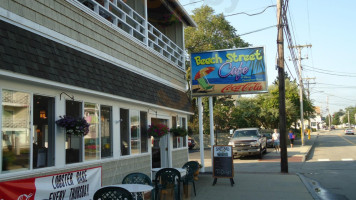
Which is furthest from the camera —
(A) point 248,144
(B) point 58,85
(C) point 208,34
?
(C) point 208,34

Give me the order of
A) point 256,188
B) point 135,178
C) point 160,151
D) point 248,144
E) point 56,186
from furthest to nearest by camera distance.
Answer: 1. point 248,144
2. point 160,151
3. point 256,188
4. point 135,178
5. point 56,186

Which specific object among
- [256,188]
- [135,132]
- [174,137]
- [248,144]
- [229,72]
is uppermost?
[229,72]

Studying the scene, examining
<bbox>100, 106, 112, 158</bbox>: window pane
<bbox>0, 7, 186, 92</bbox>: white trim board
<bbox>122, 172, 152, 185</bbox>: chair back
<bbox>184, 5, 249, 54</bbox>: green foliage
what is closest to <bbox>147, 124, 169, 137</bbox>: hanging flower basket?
<bbox>0, 7, 186, 92</bbox>: white trim board

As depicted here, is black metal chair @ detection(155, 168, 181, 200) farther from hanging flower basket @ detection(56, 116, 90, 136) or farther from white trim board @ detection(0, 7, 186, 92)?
white trim board @ detection(0, 7, 186, 92)

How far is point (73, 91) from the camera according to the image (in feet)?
21.1

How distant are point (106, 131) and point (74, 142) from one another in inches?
49.3

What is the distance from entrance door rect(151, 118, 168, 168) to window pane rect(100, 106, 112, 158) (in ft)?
11.2

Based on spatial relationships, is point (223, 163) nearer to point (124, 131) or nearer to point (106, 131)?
point (124, 131)

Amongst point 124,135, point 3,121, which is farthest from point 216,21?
point 3,121

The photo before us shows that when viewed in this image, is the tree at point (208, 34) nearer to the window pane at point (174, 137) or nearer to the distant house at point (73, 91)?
the window pane at point (174, 137)

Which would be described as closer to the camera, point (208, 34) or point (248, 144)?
point (248, 144)

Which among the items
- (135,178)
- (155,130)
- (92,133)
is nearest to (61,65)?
(92,133)

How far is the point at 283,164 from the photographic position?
1349 centimetres

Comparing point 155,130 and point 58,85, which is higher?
point 58,85
